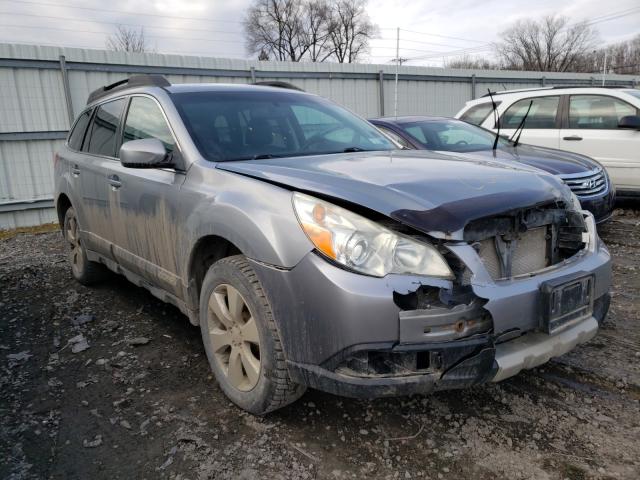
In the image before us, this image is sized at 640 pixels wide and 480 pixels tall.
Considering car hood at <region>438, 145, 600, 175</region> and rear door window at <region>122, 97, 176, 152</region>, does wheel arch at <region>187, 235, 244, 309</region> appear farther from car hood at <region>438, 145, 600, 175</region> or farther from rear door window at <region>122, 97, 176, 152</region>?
car hood at <region>438, 145, 600, 175</region>

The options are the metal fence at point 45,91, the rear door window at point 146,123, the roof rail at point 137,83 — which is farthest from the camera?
the metal fence at point 45,91

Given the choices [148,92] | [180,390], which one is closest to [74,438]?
[180,390]

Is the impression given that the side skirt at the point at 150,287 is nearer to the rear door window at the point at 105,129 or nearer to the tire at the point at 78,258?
the tire at the point at 78,258

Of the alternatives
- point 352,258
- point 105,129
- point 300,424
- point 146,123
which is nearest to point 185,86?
point 146,123

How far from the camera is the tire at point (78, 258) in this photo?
4652mm

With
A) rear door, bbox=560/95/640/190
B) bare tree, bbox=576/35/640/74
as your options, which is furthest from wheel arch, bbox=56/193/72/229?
bare tree, bbox=576/35/640/74

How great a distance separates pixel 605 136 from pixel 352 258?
20.1 ft

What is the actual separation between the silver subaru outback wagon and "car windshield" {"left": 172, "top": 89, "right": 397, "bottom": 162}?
0.6 inches

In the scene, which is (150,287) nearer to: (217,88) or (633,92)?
(217,88)

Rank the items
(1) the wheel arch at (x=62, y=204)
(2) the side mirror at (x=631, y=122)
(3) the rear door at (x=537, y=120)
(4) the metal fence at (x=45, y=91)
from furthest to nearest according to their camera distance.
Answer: (4) the metal fence at (x=45, y=91), (3) the rear door at (x=537, y=120), (2) the side mirror at (x=631, y=122), (1) the wheel arch at (x=62, y=204)

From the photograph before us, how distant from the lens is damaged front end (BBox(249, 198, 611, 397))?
6.15 ft

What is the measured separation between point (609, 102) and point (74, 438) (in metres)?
7.16

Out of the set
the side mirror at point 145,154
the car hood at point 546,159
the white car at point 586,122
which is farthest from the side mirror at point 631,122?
the side mirror at point 145,154

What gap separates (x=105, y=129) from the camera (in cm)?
407
